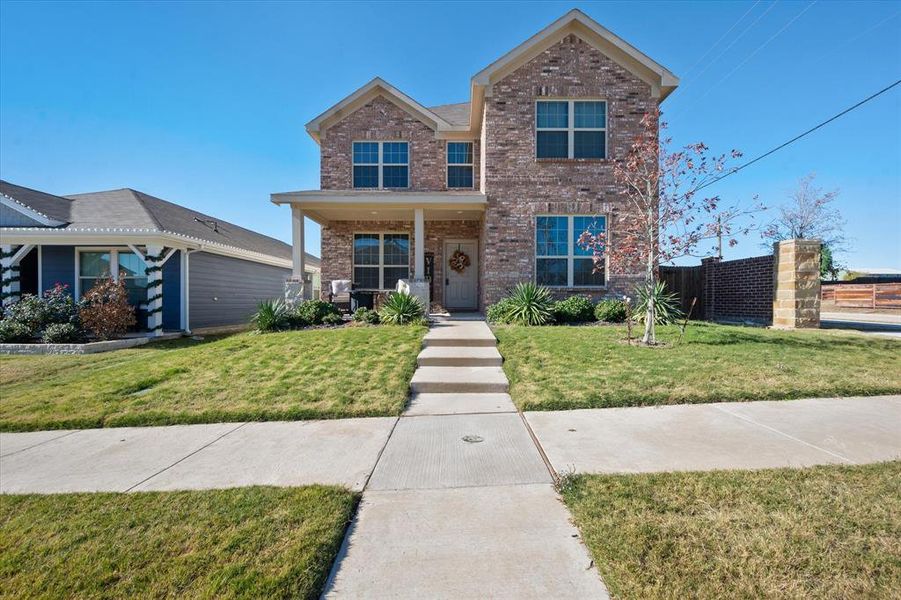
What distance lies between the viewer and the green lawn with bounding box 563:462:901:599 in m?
1.97

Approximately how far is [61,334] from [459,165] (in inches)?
467

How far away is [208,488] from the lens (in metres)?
3.09

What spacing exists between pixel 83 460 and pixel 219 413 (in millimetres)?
1303

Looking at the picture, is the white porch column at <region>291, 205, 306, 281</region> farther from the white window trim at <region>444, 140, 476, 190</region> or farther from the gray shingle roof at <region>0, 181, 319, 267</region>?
the white window trim at <region>444, 140, 476, 190</region>

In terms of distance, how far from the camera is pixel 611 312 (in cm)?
1017

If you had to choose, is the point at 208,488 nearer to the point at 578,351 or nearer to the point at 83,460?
the point at 83,460

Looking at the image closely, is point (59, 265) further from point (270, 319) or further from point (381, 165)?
point (381, 165)

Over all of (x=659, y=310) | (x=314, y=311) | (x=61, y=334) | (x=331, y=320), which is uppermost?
(x=659, y=310)

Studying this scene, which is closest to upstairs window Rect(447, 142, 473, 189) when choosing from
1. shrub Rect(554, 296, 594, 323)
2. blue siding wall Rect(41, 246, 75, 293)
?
shrub Rect(554, 296, 594, 323)

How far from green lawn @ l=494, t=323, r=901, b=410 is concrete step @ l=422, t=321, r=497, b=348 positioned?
37cm

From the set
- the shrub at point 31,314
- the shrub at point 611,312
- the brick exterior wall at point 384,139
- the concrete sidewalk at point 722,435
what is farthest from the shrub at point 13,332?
the shrub at point 611,312

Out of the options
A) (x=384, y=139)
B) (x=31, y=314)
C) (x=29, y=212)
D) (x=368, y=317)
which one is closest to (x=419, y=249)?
(x=368, y=317)

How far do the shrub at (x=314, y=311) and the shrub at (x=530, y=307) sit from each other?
4523mm

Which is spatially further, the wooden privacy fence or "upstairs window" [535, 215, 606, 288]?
the wooden privacy fence
